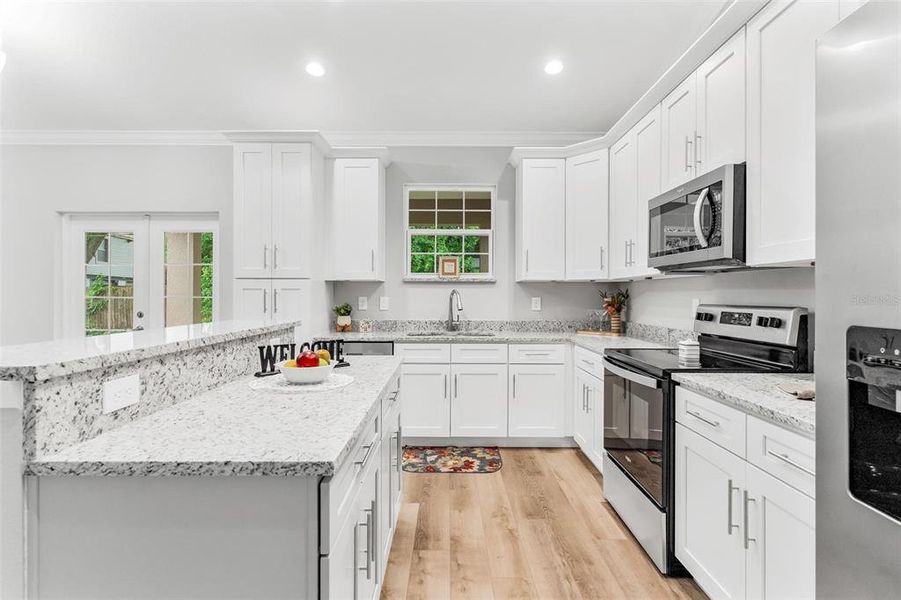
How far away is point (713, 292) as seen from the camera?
9.22 ft

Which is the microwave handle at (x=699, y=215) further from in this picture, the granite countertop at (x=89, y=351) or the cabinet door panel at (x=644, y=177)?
the granite countertop at (x=89, y=351)

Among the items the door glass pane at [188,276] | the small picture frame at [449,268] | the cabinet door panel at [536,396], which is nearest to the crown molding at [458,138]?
the small picture frame at [449,268]

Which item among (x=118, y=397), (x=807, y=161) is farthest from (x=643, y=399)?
(x=118, y=397)

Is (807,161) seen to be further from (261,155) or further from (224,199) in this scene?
(224,199)

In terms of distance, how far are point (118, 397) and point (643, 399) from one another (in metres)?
2.09

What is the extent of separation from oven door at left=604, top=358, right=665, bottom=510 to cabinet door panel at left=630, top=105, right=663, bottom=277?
0.86m

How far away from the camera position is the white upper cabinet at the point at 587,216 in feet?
12.3

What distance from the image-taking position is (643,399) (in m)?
2.26

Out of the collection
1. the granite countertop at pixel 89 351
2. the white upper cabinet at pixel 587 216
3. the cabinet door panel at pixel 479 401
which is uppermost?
the white upper cabinet at pixel 587 216

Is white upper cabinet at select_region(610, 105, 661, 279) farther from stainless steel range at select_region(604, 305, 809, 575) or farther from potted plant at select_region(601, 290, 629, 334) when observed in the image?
stainless steel range at select_region(604, 305, 809, 575)

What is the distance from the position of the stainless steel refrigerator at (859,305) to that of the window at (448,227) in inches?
138

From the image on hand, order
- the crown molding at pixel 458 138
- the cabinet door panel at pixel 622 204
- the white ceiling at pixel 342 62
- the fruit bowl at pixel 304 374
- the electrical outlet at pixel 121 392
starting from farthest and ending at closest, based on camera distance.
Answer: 1. the crown molding at pixel 458 138
2. the cabinet door panel at pixel 622 204
3. the white ceiling at pixel 342 62
4. the fruit bowl at pixel 304 374
5. the electrical outlet at pixel 121 392

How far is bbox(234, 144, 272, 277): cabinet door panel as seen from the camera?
3789mm

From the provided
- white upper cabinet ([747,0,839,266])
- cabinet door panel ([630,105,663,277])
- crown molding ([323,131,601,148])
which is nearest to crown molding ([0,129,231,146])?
crown molding ([323,131,601,148])
